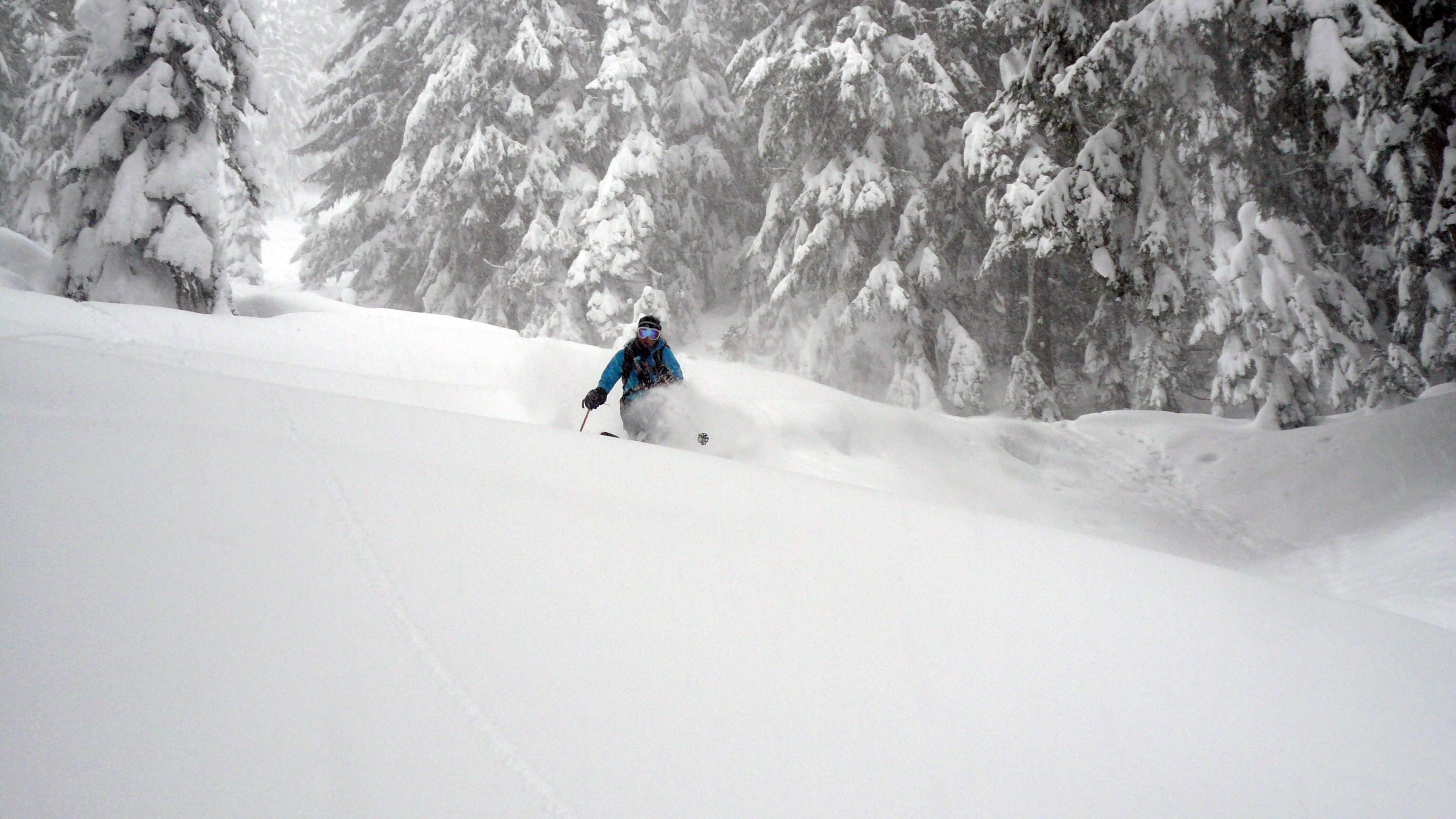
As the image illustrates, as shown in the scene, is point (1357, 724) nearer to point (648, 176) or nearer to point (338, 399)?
point (338, 399)

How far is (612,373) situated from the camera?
7781 millimetres

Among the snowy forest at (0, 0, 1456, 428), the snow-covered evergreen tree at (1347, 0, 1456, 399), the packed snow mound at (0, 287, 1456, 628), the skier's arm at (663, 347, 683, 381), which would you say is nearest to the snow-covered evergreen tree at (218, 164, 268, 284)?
the snowy forest at (0, 0, 1456, 428)

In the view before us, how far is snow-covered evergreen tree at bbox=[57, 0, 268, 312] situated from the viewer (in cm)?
1060

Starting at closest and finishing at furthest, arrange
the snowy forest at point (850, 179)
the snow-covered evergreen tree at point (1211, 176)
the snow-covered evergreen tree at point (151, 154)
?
the snow-covered evergreen tree at point (1211, 176)
the snowy forest at point (850, 179)
the snow-covered evergreen tree at point (151, 154)

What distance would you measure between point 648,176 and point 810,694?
1610 centimetres

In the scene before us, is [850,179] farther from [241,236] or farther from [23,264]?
[241,236]

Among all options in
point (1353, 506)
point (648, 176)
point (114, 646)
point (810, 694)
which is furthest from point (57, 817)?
point (648, 176)

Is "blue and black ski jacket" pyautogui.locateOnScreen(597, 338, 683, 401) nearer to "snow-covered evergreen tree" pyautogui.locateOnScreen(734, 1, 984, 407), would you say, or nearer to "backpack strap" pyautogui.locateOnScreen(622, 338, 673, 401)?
"backpack strap" pyautogui.locateOnScreen(622, 338, 673, 401)

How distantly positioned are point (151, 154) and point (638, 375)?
29.7 feet

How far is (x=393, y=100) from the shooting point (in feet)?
67.6

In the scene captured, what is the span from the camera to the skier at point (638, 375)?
25.5 ft

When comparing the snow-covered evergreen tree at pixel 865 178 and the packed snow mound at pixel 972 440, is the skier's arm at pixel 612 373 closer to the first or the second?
the packed snow mound at pixel 972 440

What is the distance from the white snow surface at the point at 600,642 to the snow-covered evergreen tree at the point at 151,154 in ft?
20.1

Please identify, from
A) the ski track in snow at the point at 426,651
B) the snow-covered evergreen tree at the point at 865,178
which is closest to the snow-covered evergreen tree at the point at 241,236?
the snow-covered evergreen tree at the point at 865,178
